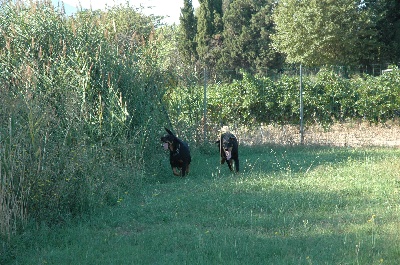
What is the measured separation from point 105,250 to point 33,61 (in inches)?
233

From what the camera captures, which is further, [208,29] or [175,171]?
[208,29]

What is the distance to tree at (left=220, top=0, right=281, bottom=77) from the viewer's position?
1793 inches

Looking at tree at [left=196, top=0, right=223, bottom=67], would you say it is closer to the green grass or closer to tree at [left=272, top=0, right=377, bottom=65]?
tree at [left=272, top=0, right=377, bottom=65]

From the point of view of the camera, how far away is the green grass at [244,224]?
19.5 feet

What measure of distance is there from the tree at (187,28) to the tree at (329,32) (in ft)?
47.8

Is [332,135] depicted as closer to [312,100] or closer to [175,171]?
[312,100]

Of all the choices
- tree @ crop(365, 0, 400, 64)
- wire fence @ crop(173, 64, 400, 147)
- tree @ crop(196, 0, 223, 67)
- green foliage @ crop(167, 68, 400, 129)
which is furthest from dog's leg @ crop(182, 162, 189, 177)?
tree @ crop(196, 0, 223, 67)

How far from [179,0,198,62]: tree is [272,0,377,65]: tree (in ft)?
47.8

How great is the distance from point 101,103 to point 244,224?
5031 mm

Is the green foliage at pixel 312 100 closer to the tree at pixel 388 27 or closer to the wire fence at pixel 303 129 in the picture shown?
the wire fence at pixel 303 129

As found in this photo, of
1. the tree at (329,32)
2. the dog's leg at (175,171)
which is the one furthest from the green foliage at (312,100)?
the tree at (329,32)

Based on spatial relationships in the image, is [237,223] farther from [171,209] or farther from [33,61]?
[33,61]

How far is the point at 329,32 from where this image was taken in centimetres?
3391

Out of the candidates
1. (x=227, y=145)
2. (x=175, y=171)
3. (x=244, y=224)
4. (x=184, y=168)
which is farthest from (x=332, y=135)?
(x=244, y=224)
